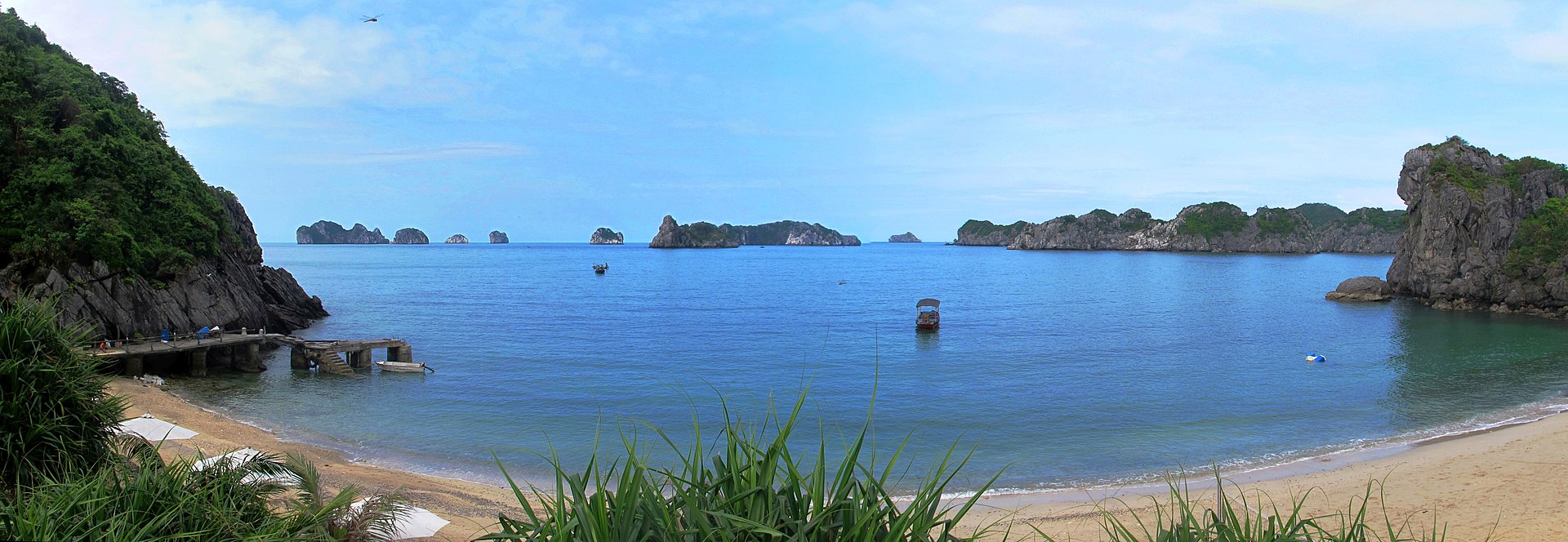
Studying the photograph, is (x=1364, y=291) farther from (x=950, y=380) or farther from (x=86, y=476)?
(x=86, y=476)

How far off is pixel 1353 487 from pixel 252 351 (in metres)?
37.8

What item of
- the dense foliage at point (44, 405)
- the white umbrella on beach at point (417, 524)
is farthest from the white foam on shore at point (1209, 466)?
the dense foliage at point (44, 405)

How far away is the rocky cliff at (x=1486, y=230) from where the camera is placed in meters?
54.2

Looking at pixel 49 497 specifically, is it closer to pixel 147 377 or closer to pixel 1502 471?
pixel 1502 471

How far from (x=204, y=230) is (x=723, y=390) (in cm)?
2578

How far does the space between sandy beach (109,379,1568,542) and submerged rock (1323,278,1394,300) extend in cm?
5185

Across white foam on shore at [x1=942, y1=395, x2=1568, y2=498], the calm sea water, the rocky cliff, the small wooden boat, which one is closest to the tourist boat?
the calm sea water

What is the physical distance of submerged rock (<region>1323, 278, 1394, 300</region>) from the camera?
67.4 metres

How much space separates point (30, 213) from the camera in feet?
99.3

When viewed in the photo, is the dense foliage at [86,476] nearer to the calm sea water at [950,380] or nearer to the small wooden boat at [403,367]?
the calm sea water at [950,380]

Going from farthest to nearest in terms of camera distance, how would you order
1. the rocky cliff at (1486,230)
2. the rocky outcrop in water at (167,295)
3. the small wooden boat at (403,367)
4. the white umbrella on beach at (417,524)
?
the rocky cliff at (1486,230) < the small wooden boat at (403,367) < the rocky outcrop in water at (167,295) < the white umbrella on beach at (417,524)

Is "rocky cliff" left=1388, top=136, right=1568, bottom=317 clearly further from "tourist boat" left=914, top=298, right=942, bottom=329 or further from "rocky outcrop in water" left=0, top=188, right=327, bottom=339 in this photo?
"rocky outcrop in water" left=0, top=188, right=327, bottom=339

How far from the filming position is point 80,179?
3203cm

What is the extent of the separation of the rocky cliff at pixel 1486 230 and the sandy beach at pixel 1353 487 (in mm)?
42435
